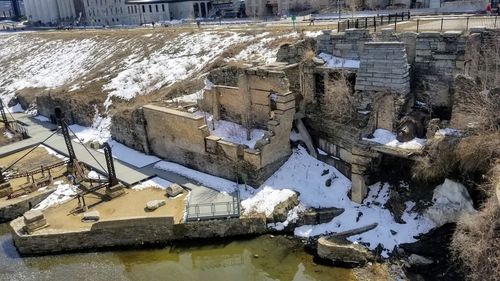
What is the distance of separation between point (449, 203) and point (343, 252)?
4.03 meters

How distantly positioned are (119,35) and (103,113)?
2255 cm

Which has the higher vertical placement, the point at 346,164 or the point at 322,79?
the point at 322,79

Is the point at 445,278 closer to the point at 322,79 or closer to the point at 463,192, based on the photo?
the point at 463,192

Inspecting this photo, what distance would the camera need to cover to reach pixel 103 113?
2978 cm

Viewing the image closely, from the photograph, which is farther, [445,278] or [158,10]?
[158,10]

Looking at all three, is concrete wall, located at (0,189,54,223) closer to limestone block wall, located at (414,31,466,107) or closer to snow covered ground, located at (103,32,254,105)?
snow covered ground, located at (103,32,254,105)

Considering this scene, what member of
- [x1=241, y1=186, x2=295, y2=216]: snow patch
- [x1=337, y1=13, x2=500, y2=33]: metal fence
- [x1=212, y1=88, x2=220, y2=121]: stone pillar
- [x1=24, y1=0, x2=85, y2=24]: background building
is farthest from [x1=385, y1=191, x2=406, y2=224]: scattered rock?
[x1=24, y1=0, x2=85, y2=24]: background building

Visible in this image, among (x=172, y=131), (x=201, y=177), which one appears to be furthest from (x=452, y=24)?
(x=172, y=131)

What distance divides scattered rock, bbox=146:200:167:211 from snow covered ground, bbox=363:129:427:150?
9131mm

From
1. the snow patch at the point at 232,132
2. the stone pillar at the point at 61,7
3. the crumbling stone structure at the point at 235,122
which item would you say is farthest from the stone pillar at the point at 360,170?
the stone pillar at the point at 61,7

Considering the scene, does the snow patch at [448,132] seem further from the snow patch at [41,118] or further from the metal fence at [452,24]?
the snow patch at [41,118]

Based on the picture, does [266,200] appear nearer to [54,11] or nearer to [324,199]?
[324,199]

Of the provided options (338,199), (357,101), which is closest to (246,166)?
(338,199)

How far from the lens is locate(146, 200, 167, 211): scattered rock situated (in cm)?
1811
